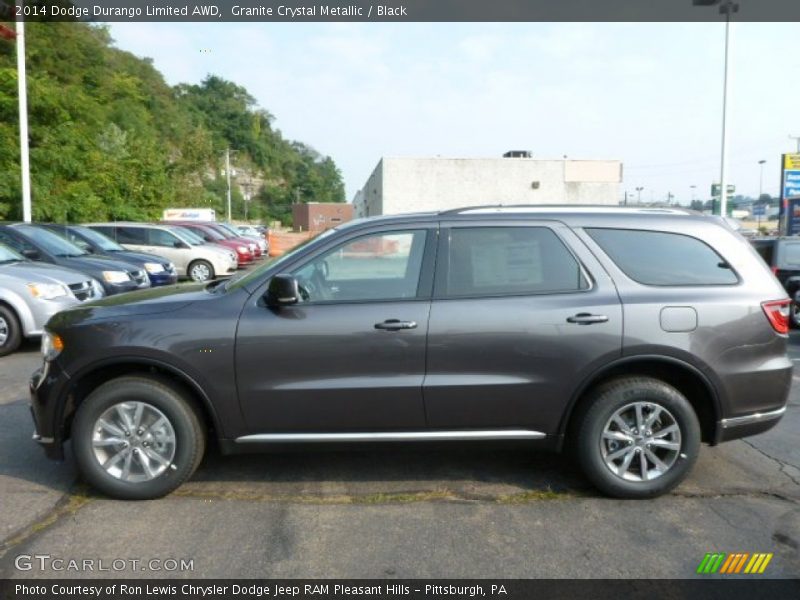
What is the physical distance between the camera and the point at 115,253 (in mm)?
13461

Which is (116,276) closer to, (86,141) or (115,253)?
(115,253)

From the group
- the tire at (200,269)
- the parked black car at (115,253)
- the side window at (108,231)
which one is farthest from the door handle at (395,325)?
the side window at (108,231)

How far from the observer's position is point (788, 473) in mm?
4641

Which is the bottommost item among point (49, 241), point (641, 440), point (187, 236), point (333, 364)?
point (641, 440)

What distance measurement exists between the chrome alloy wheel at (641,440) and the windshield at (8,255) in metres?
8.51

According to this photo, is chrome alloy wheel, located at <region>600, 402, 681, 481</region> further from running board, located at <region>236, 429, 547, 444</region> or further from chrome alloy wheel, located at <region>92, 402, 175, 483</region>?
chrome alloy wheel, located at <region>92, 402, 175, 483</region>

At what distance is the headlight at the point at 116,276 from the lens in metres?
10.4

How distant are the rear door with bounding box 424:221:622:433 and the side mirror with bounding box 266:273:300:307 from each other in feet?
2.73

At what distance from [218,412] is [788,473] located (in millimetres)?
3824

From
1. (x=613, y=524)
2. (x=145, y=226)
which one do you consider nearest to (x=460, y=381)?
(x=613, y=524)

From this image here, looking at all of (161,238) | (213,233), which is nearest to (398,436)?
(161,238)

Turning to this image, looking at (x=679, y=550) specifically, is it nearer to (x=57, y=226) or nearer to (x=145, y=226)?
(x=57, y=226)

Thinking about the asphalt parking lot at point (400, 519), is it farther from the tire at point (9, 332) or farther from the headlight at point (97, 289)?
the headlight at point (97, 289)

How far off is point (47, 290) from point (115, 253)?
5174 millimetres
